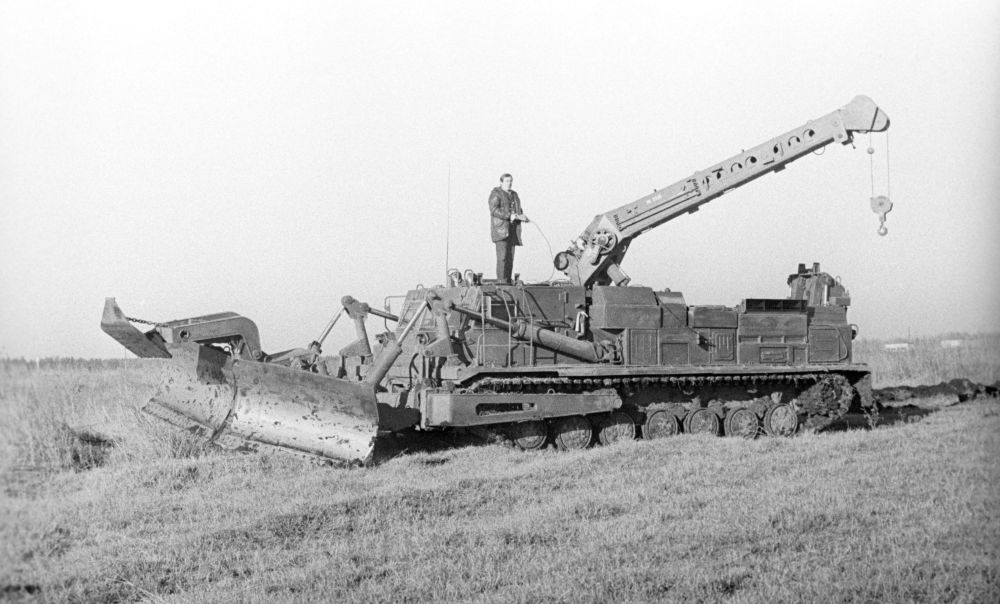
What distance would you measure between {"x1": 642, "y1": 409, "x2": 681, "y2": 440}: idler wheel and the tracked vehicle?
0.07 ft

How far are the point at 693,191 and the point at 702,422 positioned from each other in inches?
138

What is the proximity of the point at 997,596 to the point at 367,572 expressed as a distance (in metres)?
3.82

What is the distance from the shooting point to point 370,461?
36.4 ft

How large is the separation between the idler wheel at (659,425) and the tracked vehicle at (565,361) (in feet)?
0.07

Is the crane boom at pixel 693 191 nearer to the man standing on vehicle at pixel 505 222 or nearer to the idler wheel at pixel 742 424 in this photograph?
the man standing on vehicle at pixel 505 222

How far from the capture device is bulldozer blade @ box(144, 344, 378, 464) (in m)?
10.7

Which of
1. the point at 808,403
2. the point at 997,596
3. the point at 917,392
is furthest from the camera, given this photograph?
the point at 917,392

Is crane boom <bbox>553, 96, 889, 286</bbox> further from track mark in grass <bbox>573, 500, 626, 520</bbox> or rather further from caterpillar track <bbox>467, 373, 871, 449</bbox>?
track mark in grass <bbox>573, 500, 626, 520</bbox>

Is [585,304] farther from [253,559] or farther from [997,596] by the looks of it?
[997,596]

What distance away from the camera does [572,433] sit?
12742mm

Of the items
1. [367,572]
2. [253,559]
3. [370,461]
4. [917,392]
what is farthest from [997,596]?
[917,392]

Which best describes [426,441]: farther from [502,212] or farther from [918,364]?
[918,364]

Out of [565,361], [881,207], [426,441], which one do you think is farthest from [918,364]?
[426,441]

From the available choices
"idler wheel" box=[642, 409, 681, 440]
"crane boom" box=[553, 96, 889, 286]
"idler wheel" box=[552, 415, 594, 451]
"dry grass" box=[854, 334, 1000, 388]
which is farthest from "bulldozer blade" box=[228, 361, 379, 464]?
"dry grass" box=[854, 334, 1000, 388]
